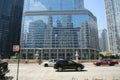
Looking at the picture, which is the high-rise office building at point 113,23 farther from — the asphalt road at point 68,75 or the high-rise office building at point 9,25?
the asphalt road at point 68,75

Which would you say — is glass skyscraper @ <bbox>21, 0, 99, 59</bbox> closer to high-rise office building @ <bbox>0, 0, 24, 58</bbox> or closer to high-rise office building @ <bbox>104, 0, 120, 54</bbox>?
high-rise office building @ <bbox>0, 0, 24, 58</bbox>

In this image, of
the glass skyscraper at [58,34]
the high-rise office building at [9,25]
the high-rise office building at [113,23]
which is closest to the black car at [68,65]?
the glass skyscraper at [58,34]

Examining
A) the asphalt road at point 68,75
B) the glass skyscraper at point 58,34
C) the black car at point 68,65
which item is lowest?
the asphalt road at point 68,75

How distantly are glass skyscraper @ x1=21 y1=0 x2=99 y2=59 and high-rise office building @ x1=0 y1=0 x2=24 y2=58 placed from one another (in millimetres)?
20366

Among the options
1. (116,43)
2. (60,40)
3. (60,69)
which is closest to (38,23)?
(60,40)

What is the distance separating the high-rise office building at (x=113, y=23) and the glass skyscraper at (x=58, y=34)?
72.2ft

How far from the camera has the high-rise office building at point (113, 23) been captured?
14412 centimetres

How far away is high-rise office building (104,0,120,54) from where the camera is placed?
144 metres

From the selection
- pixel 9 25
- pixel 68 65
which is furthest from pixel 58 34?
pixel 68 65

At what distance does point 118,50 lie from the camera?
468 ft

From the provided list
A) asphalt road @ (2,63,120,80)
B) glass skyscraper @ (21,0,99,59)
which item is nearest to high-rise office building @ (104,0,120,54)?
glass skyscraper @ (21,0,99,59)

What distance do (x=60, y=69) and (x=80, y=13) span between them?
109758 millimetres

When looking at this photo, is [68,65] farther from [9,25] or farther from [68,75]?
[9,25]

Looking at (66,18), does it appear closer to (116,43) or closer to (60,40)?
(60,40)
